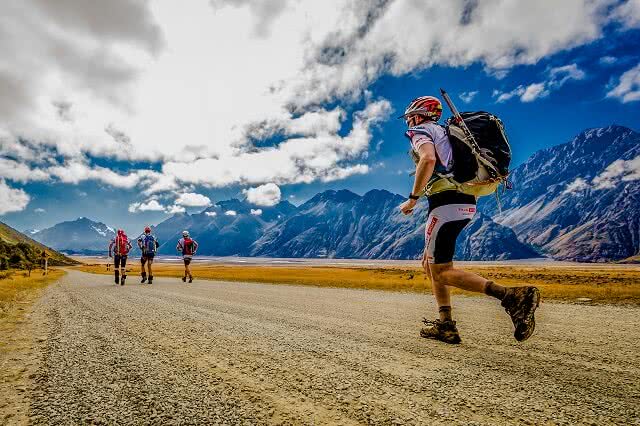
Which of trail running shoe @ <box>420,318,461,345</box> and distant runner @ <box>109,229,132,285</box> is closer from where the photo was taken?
trail running shoe @ <box>420,318,461,345</box>

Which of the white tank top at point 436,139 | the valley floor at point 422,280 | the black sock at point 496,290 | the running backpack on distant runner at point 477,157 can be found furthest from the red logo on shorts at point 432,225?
the valley floor at point 422,280

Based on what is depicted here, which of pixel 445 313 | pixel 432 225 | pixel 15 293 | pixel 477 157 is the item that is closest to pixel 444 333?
pixel 445 313

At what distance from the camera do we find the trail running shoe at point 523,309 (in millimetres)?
3980

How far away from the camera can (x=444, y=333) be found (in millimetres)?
4625

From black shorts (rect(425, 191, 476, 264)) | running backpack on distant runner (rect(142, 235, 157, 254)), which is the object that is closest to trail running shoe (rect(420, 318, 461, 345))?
black shorts (rect(425, 191, 476, 264))

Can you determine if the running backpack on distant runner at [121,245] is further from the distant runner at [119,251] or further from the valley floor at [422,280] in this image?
the valley floor at [422,280]

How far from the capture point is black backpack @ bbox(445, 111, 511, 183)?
4570mm

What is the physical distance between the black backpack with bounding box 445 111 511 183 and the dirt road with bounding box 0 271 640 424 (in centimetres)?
218

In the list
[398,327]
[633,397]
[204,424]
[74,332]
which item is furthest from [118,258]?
[633,397]

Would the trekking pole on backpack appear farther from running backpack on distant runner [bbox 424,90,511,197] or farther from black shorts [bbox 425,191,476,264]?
black shorts [bbox 425,191,476,264]

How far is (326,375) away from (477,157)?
3251 millimetres

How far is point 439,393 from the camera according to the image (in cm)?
275

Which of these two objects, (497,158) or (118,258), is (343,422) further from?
(118,258)

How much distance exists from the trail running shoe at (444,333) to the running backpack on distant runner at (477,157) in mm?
1797
